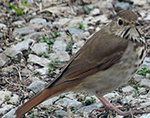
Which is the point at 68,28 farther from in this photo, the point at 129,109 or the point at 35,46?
the point at 129,109

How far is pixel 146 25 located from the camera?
643 cm

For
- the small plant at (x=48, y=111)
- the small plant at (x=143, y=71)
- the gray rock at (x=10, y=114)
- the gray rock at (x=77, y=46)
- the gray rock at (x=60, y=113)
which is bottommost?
the gray rock at (x=60, y=113)

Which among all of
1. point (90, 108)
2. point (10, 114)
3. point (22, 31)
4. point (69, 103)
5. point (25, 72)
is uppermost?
point (22, 31)

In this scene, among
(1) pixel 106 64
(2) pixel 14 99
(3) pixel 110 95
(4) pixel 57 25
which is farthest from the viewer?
(4) pixel 57 25

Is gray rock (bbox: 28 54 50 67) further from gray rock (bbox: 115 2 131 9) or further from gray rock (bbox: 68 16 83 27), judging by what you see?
gray rock (bbox: 115 2 131 9)

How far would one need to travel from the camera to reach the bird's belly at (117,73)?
4.30m

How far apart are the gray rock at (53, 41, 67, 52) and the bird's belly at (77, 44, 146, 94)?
1.49 metres

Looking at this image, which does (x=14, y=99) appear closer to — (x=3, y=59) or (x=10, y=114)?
(x=10, y=114)

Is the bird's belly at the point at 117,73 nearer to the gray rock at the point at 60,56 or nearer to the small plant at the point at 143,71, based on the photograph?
the small plant at the point at 143,71

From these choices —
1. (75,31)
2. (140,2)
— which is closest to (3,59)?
(75,31)

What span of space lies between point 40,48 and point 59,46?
0.30m

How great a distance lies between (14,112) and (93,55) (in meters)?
1.14

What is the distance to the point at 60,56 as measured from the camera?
5664mm

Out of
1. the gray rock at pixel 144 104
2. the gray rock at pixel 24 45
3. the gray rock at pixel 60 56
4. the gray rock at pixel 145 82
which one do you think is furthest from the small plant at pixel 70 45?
the gray rock at pixel 144 104
